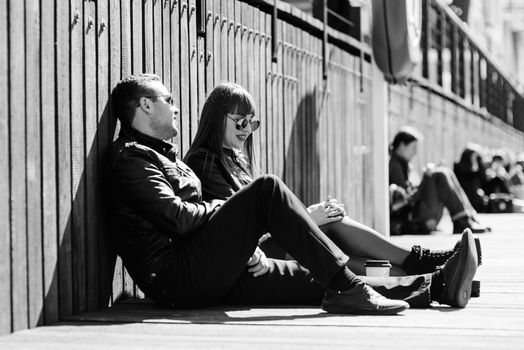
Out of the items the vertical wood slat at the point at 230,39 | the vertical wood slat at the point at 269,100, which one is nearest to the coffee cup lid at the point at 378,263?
the vertical wood slat at the point at 230,39

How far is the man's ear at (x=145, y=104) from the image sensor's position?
5.02 metres

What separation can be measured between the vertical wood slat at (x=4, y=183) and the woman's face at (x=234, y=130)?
4.68 feet

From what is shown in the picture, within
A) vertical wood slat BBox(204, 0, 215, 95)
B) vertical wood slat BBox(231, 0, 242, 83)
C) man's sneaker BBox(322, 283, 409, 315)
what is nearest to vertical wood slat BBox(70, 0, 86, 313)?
man's sneaker BBox(322, 283, 409, 315)

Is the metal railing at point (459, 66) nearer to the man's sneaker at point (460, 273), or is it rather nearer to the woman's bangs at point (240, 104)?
the woman's bangs at point (240, 104)

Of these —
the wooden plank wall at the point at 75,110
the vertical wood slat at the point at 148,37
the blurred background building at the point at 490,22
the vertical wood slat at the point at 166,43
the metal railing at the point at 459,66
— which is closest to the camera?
the wooden plank wall at the point at 75,110

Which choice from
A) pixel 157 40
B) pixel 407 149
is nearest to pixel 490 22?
pixel 407 149

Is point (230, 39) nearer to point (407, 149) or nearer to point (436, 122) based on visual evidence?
point (407, 149)

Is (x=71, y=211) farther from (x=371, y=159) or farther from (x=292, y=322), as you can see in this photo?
(x=371, y=159)

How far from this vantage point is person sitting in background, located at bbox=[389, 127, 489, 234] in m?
10.6

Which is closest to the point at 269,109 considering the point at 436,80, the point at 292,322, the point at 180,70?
the point at 180,70

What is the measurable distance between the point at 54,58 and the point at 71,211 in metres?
0.65

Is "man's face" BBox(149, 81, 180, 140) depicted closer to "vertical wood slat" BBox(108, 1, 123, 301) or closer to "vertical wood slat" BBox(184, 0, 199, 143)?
"vertical wood slat" BBox(108, 1, 123, 301)

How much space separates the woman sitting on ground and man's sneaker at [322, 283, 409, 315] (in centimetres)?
72

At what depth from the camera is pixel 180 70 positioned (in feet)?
20.2
